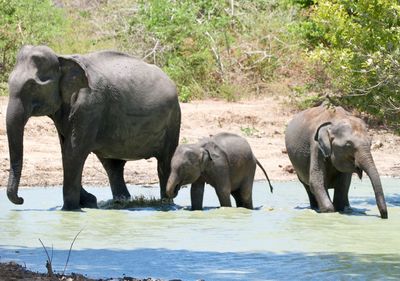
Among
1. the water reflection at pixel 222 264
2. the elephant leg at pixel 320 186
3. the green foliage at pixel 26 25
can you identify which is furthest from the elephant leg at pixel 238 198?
the green foliage at pixel 26 25

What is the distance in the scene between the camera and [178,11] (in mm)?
26078

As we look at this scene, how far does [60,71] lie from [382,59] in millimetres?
3984

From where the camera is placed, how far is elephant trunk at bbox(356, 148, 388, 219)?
13609 mm

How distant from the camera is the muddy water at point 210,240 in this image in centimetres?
980

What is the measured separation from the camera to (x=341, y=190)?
14930mm

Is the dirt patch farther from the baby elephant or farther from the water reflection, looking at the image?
the baby elephant

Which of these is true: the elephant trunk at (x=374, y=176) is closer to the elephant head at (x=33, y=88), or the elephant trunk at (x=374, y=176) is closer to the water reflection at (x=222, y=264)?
the water reflection at (x=222, y=264)

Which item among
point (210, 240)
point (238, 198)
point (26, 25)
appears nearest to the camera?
point (210, 240)

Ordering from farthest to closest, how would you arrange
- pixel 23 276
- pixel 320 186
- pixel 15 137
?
pixel 320 186 < pixel 15 137 < pixel 23 276

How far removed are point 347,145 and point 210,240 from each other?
3.02 meters

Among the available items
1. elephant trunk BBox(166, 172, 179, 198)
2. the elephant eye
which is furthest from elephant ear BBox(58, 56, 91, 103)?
the elephant eye

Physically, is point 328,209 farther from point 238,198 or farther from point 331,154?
point 238,198

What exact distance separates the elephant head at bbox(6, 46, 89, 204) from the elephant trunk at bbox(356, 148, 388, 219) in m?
3.49

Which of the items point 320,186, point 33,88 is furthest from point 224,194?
point 33,88
